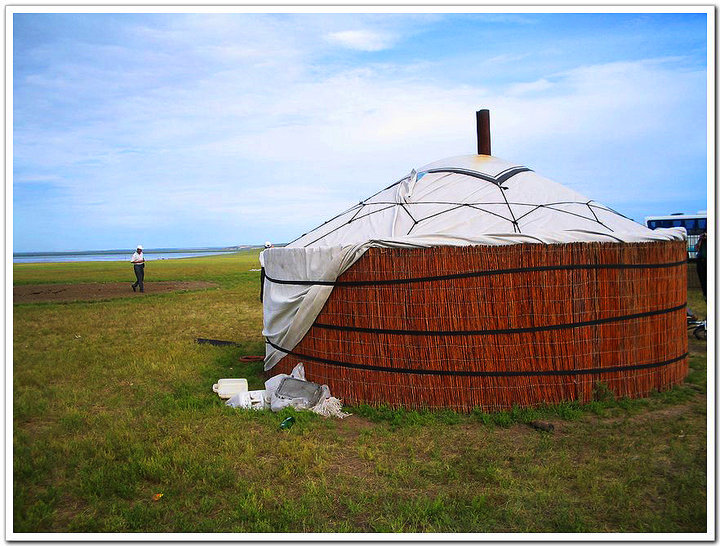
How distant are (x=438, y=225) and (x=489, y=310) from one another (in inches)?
41.2

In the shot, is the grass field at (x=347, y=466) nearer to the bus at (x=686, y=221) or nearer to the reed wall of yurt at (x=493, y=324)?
the reed wall of yurt at (x=493, y=324)

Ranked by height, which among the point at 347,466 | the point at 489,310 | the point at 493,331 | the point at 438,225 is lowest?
the point at 347,466

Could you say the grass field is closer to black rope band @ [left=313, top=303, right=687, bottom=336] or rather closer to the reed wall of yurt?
the reed wall of yurt

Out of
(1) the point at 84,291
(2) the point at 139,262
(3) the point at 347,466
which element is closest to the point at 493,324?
(3) the point at 347,466

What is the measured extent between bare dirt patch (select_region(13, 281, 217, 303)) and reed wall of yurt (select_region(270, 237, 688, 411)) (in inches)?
490

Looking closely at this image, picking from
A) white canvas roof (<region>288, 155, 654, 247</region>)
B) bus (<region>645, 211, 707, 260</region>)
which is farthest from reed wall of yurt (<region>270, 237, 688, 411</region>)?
bus (<region>645, 211, 707, 260</region>)

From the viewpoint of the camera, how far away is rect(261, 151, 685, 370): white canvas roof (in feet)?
16.8

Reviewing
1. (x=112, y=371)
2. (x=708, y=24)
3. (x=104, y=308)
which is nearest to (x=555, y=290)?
(x=708, y=24)

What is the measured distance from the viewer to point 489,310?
4809 mm

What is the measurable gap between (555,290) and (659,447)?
1.42 m

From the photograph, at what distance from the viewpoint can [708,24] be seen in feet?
11.2

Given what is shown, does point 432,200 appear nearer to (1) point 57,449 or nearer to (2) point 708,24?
(2) point 708,24

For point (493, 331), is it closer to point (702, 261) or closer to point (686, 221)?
Result: point (702, 261)

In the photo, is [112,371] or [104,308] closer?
[112,371]
